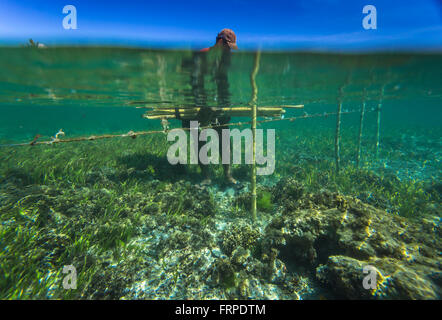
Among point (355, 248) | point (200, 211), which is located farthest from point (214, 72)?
point (355, 248)

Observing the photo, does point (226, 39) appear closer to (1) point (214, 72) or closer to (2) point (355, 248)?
(1) point (214, 72)

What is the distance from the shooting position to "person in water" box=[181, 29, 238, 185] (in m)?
5.32

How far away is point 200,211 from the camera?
618 centimetres

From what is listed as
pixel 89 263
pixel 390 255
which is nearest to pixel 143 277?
pixel 89 263

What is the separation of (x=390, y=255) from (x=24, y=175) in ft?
38.6

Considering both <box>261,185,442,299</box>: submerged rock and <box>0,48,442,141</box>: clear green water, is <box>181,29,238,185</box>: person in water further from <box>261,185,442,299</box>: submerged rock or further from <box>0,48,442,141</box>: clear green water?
<box>261,185,442,299</box>: submerged rock

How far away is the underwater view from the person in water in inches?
3.2

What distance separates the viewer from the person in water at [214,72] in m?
5.32

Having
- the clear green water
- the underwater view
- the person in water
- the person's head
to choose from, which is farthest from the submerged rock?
the person's head

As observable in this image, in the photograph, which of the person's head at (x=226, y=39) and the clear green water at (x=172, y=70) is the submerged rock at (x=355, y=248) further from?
the person's head at (x=226, y=39)

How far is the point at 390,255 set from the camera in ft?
12.2

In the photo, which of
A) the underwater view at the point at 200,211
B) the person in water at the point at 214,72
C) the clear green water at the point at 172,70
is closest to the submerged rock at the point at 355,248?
the underwater view at the point at 200,211

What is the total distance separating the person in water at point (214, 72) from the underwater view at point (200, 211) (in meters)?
0.08

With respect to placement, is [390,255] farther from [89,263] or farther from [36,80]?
[36,80]
